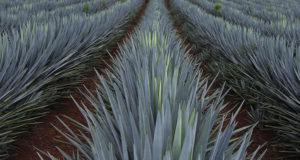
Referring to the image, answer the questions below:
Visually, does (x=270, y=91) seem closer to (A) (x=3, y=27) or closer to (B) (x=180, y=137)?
(B) (x=180, y=137)

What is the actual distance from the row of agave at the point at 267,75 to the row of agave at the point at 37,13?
1.93m

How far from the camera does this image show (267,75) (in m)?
2.64

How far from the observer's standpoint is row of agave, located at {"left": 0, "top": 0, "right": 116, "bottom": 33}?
14.2 feet

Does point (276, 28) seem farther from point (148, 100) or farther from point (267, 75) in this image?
point (148, 100)

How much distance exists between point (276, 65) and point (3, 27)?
3089 millimetres

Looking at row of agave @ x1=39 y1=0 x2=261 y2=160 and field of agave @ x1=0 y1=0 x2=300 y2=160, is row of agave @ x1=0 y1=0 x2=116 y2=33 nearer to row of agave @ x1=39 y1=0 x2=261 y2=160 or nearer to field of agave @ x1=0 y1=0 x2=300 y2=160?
field of agave @ x1=0 y1=0 x2=300 y2=160

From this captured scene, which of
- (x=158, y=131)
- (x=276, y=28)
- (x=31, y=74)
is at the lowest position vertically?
(x=276, y=28)

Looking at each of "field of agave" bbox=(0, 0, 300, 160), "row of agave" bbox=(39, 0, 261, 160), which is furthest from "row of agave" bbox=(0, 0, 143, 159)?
"row of agave" bbox=(39, 0, 261, 160)

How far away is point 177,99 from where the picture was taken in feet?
5.43

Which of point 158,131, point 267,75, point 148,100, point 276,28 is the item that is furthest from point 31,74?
point 276,28

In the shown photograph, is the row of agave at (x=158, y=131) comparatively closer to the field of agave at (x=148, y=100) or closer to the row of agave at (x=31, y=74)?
the field of agave at (x=148, y=100)

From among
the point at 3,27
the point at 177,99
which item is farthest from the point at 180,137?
the point at 3,27

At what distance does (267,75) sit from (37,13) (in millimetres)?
3967

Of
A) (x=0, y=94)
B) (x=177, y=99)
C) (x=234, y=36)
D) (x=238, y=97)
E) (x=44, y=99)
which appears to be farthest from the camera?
(x=234, y=36)
